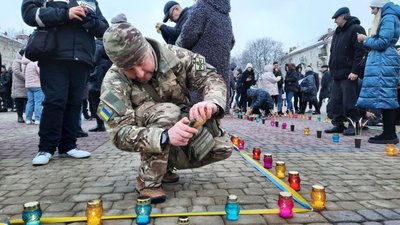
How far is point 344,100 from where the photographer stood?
6.71 metres

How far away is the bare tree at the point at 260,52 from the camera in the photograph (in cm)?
7800

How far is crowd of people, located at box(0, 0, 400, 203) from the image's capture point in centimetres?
244

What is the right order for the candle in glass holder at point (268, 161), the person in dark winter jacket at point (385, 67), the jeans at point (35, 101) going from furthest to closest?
the jeans at point (35, 101) → the person in dark winter jacket at point (385, 67) → the candle in glass holder at point (268, 161)

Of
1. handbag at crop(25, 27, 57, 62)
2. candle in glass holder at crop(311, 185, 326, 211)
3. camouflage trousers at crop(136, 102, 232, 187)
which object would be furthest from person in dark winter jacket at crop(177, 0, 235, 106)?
candle in glass holder at crop(311, 185, 326, 211)

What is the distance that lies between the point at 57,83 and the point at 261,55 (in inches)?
3044

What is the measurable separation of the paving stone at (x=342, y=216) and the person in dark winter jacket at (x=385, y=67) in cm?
379

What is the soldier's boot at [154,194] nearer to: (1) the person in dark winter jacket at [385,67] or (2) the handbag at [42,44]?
(2) the handbag at [42,44]

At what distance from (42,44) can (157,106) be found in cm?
203

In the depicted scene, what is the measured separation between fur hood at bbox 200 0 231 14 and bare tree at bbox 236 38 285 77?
71483 millimetres

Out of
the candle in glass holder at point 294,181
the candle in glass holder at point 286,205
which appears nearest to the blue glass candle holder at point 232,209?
the candle in glass holder at point 286,205

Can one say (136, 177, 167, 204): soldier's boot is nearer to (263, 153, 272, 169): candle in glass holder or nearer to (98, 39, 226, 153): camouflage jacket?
(98, 39, 226, 153): camouflage jacket

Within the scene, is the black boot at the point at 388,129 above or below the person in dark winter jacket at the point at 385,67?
below

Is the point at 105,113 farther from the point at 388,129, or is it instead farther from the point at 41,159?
the point at 388,129

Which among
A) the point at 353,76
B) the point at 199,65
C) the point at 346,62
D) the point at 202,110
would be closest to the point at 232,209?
the point at 202,110
